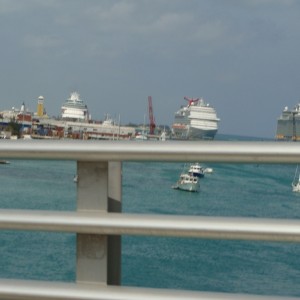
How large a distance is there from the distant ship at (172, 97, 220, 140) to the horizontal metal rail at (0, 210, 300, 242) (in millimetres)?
83806

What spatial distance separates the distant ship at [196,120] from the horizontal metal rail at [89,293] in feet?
275

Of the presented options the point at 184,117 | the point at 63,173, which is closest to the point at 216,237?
the point at 63,173

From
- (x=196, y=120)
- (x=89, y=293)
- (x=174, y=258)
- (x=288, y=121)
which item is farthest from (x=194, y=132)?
(x=89, y=293)

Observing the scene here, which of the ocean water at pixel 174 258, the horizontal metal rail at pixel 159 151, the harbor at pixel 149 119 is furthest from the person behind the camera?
the harbor at pixel 149 119

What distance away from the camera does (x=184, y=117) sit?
→ 297 feet

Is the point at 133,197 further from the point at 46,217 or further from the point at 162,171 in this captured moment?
the point at 46,217

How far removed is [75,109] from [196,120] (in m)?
18.5

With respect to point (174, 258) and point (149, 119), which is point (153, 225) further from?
point (149, 119)

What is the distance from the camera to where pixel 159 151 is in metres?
1.43

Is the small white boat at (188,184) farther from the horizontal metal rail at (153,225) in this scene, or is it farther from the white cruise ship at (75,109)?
the white cruise ship at (75,109)

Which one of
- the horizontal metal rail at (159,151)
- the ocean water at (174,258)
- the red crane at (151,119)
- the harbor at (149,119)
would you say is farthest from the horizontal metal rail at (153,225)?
the red crane at (151,119)

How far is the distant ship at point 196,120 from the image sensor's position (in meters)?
87.6

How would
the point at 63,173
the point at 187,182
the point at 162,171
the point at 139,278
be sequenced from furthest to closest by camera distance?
the point at 162,171 < the point at 63,173 < the point at 187,182 < the point at 139,278

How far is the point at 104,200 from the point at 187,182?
3735 cm
